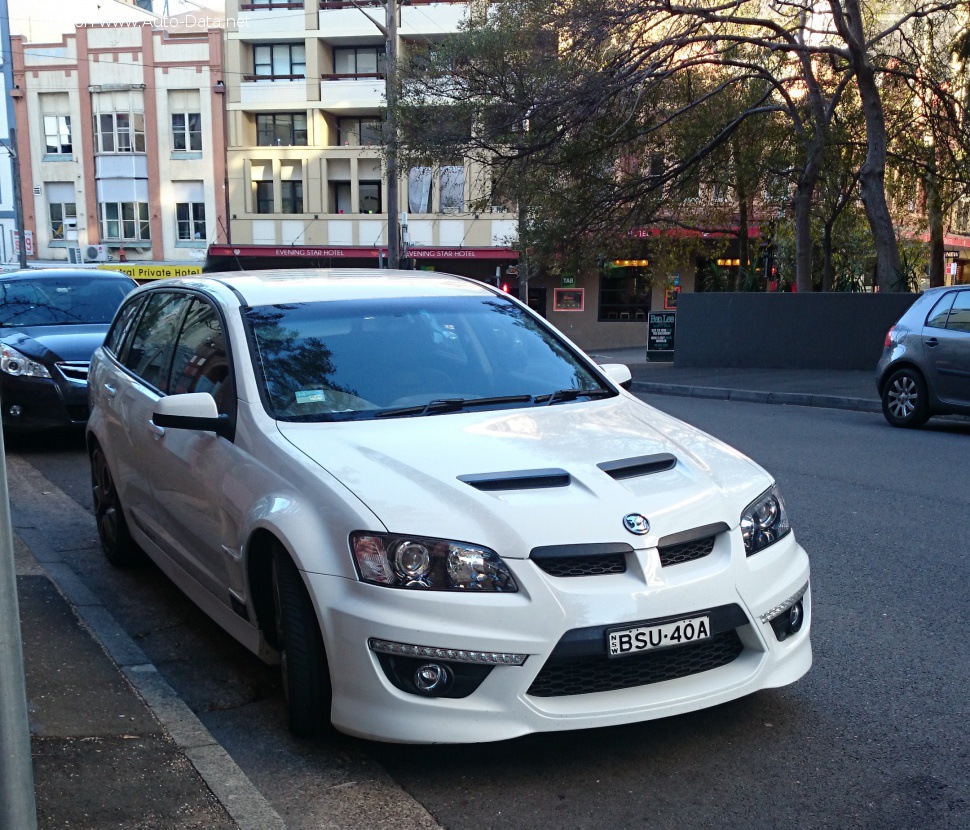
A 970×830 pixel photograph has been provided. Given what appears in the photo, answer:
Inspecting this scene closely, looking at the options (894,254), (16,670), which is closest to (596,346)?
(894,254)

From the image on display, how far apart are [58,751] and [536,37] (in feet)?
58.9

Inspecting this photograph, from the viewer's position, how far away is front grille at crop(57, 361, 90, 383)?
9.33m

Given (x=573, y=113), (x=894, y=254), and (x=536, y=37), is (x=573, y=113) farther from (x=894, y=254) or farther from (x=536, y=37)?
(x=894, y=254)

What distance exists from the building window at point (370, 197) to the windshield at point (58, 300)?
36.0 meters

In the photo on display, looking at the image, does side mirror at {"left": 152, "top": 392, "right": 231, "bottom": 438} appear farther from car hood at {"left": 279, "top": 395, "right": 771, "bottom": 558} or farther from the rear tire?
the rear tire

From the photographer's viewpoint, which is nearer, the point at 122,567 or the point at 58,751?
the point at 58,751

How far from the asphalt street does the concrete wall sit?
1507 centimetres

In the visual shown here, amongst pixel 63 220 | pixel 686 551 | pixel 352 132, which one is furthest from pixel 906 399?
pixel 63 220

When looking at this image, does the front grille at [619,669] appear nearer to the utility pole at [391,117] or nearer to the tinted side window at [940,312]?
the tinted side window at [940,312]

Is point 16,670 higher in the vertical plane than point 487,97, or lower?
lower

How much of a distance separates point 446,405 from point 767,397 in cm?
1253

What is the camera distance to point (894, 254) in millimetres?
20359

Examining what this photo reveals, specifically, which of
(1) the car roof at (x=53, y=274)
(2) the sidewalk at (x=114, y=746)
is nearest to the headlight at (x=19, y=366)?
(1) the car roof at (x=53, y=274)

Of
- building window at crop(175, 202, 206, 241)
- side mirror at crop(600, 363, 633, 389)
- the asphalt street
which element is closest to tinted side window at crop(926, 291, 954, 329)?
the asphalt street
